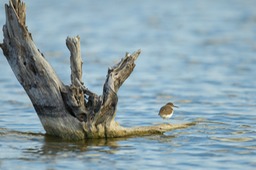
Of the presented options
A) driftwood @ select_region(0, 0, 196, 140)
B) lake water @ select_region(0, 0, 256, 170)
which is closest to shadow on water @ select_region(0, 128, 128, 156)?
lake water @ select_region(0, 0, 256, 170)

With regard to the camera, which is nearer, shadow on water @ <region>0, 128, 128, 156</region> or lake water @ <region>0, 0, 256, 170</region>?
lake water @ <region>0, 0, 256, 170</region>

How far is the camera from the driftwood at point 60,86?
1076 centimetres

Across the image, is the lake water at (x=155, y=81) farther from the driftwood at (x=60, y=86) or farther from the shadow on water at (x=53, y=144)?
the driftwood at (x=60, y=86)

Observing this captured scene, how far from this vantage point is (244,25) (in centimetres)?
Result: 2866

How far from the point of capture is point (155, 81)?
18.5 metres

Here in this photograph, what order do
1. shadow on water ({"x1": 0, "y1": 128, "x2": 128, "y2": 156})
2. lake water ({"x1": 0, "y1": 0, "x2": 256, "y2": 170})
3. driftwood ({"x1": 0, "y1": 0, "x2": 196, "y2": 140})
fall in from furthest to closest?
1. driftwood ({"x1": 0, "y1": 0, "x2": 196, "y2": 140})
2. shadow on water ({"x1": 0, "y1": 128, "x2": 128, "y2": 156})
3. lake water ({"x1": 0, "y1": 0, "x2": 256, "y2": 170})

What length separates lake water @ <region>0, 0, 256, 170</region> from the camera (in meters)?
10.4

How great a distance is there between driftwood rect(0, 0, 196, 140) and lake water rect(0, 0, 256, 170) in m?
0.30


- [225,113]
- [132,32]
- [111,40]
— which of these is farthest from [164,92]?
[132,32]

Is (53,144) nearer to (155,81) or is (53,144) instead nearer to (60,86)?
(60,86)

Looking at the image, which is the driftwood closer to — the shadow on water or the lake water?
the shadow on water

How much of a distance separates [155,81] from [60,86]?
25.6 ft

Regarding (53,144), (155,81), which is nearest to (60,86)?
(53,144)

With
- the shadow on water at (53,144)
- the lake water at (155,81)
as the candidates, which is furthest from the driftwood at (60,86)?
the lake water at (155,81)
